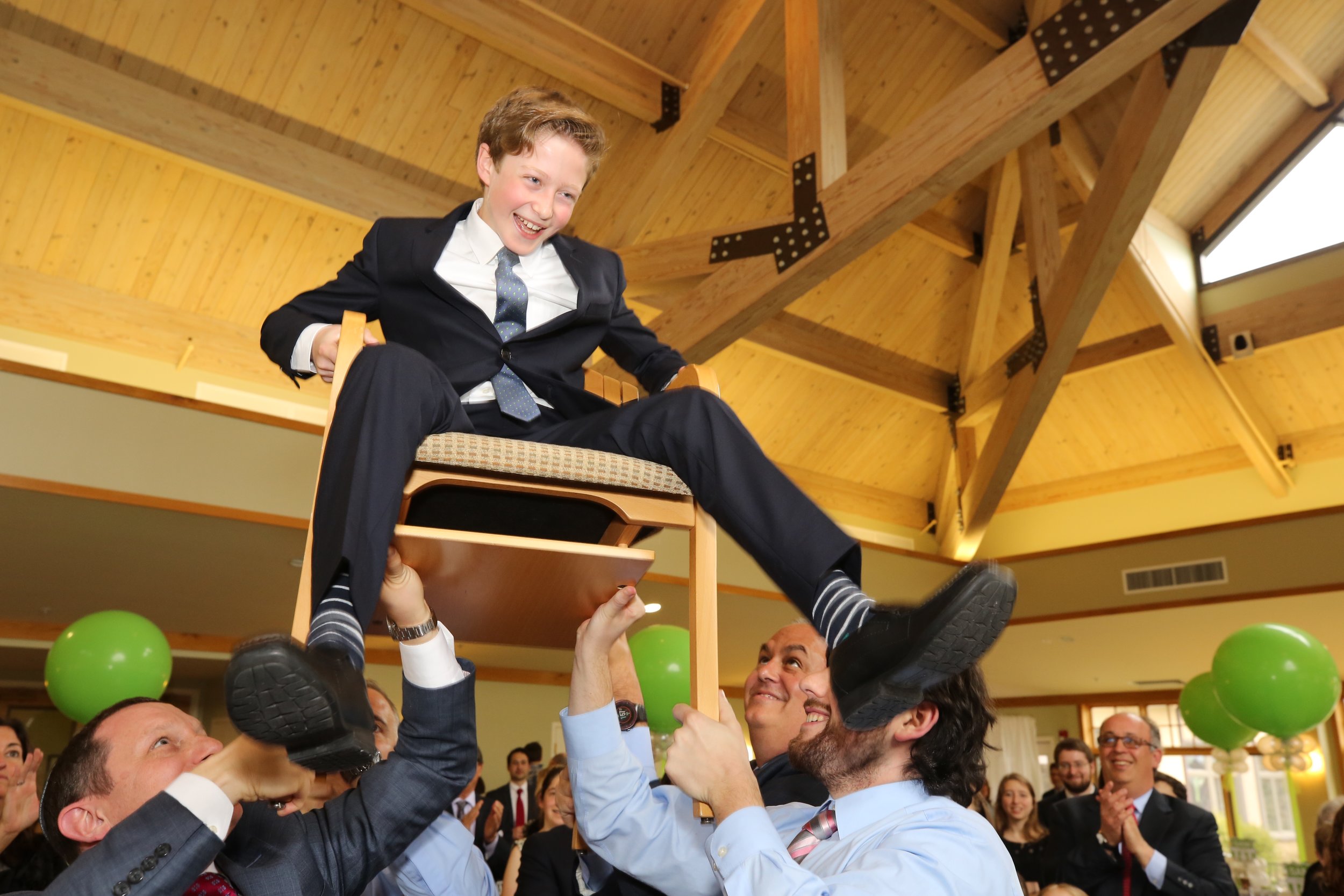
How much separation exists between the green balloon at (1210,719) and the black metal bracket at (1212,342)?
3115 mm

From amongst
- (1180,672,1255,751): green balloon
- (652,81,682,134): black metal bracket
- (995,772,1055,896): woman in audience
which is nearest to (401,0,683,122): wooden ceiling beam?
(652,81,682,134): black metal bracket

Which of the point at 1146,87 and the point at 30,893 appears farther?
the point at 1146,87

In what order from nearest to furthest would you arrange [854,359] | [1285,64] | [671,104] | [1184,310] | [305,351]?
[305,351]
[671,104]
[1285,64]
[1184,310]
[854,359]

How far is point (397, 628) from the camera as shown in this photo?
139cm

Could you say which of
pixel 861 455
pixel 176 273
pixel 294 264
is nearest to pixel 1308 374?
pixel 861 455

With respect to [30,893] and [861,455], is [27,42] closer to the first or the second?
[30,893]

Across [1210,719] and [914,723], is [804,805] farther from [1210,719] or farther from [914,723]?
[1210,719]

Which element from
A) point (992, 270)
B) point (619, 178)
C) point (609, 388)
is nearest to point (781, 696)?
point (609, 388)

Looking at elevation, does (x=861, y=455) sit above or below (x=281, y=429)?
above

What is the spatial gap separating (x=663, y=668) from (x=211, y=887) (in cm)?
221

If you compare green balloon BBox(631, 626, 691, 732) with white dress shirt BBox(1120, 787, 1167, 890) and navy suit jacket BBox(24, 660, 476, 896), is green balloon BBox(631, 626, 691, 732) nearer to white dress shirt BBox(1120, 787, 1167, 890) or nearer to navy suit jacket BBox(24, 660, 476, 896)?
white dress shirt BBox(1120, 787, 1167, 890)

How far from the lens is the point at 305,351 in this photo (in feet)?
5.05

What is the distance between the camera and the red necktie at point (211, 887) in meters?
1.21

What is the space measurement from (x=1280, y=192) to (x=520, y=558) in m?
7.41
